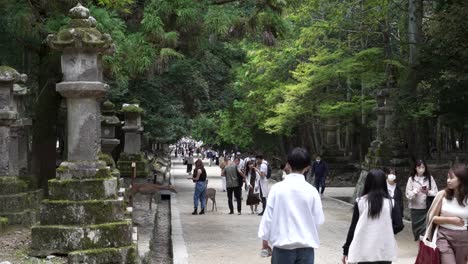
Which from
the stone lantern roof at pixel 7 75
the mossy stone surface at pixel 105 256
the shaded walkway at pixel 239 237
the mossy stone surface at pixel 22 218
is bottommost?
the shaded walkway at pixel 239 237

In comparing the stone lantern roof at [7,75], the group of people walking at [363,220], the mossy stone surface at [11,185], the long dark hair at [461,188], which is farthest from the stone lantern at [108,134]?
the long dark hair at [461,188]

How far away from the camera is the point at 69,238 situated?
33.2 ft

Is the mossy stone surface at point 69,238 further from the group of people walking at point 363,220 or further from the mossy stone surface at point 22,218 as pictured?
the mossy stone surface at point 22,218

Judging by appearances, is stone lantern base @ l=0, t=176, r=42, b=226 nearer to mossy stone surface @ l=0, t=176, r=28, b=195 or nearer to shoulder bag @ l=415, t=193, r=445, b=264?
mossy stone surface @ l=0, t=176, r=28, b=195

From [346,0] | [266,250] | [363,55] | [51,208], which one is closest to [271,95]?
[346,0]

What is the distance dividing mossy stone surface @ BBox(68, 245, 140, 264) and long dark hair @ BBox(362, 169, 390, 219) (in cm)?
421

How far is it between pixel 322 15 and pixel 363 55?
746cm

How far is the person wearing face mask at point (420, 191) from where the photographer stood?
1253cm

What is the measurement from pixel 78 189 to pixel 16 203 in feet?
13.2

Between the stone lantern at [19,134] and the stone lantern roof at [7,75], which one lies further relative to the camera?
the stone lantern at [19,134]

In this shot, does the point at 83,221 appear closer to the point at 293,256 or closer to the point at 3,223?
the point at 3,223

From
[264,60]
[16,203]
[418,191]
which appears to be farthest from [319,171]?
[16,203]

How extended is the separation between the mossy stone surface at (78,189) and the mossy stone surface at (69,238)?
0.46 m

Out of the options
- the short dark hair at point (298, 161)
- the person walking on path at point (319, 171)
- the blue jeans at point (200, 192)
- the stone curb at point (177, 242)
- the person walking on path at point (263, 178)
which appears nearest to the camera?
the short dark hair at point (298, 161)
